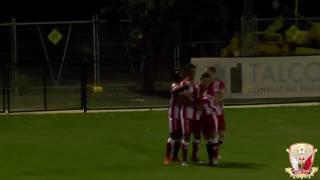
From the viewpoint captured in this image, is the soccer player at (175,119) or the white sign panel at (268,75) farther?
the white sign panel at (268,75)

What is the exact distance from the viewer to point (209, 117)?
50.9 ft

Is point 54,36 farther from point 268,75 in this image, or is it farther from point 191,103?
point 191,103

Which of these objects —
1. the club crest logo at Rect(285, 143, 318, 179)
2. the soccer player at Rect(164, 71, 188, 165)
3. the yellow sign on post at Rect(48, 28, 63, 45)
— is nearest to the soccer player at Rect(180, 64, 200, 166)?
the soccer player at Rect(164, 71, 188, 165)

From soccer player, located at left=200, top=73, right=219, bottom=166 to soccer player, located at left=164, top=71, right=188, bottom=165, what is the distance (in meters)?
0.45

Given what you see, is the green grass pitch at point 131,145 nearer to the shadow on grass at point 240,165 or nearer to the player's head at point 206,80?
the shadow on grass at point 240,165

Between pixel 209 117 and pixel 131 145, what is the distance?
3.79m

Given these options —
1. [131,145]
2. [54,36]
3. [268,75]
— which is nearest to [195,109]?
[131,145]

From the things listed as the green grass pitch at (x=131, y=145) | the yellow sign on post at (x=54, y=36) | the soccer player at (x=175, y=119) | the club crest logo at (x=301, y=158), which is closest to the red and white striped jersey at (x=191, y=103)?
the soccer player at (x=175, y=119)

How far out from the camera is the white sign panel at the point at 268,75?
28.5 m

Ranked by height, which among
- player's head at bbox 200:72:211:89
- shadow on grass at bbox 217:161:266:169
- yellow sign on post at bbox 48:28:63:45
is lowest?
shadow on grass at bbox 217:161:266:169

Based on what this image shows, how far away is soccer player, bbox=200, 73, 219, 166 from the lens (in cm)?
1547

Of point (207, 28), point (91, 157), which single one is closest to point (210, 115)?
point (91, 157)

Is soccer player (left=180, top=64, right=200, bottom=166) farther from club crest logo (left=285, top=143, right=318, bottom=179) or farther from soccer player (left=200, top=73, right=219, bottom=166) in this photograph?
club crest logo (left=285, top=143, right=318, bottom=179)

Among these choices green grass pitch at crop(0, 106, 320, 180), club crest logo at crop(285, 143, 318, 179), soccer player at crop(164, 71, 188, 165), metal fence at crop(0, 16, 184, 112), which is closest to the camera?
club crest logo at crop(285, 143, 318, 179)
